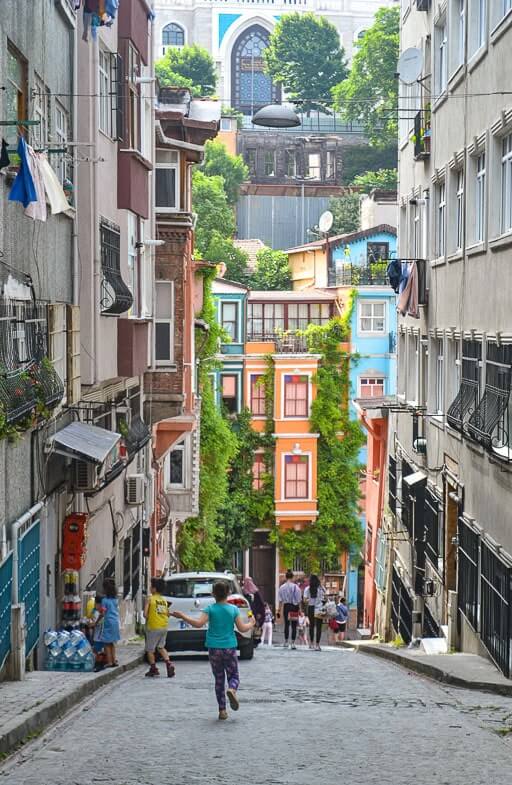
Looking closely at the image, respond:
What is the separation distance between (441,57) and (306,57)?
86413 mm

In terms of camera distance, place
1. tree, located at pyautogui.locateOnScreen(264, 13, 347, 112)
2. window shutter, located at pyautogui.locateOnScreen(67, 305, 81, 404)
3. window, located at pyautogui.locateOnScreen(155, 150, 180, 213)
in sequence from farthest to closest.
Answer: tree, located at pyautogui.locateOnScreen(264, 13, 347, 112)
window, located at pyautogui.locateOnScreen(155, 150, 180, 213)
window shutter, located at pyautogui.locateOnScreen(67, 305, 81, 404)

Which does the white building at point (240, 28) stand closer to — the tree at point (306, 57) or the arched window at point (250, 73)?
the arched window at point (250, 73)

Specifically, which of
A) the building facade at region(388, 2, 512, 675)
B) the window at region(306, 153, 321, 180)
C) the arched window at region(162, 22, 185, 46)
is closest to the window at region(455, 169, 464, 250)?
the building facade at region(388, 2, 512, 675)

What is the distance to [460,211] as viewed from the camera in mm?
24891

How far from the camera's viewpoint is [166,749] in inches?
459

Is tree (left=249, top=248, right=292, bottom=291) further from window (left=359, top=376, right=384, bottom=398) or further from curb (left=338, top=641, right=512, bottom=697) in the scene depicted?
curb (left=338, top=641, right=512, bottom=697)

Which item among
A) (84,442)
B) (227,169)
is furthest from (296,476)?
(84,442)

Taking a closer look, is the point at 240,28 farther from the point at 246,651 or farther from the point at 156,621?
the point at 156,621

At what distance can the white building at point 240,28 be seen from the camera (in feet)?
405

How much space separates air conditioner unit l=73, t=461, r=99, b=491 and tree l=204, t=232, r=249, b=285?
196ft

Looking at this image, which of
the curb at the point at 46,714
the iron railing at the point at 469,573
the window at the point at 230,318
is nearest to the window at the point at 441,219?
the iron railing at the point at 469,573

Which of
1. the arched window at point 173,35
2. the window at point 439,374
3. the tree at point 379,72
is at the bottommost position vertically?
the window at point 439,374

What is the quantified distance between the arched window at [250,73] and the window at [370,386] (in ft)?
198

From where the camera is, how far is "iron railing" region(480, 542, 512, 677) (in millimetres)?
18266
